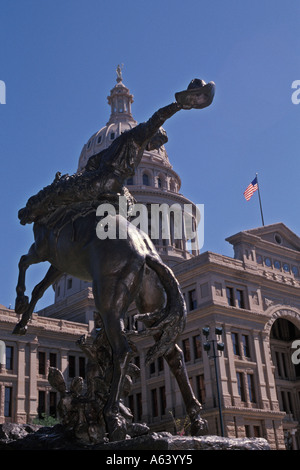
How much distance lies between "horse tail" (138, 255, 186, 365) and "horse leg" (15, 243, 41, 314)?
60.4 inches

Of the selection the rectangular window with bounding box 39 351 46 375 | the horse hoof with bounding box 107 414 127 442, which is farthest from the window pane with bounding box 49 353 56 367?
the horse hoof with bounding box 107 414 127 442

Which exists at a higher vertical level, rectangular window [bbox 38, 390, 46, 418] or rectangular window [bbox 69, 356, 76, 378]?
rectangular window [bbox 69, 356, 76, 378]

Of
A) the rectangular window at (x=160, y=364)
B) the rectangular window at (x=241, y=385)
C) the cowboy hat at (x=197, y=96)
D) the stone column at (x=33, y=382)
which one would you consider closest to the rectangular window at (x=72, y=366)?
the stone column at (x=33, y=382)

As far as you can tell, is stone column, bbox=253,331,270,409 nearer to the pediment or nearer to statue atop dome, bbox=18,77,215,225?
the pediment

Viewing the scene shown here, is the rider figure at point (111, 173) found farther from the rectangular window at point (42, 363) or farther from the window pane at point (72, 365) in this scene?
the window pane at point (72, 365)

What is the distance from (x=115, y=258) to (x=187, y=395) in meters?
1.56

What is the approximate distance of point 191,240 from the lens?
7769 centimetres

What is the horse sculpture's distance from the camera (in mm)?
5824

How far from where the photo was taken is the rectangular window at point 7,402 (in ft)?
149

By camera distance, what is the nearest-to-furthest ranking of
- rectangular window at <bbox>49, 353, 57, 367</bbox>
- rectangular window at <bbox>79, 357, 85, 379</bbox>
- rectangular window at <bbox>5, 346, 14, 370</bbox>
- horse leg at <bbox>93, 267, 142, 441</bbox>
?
horse leg at <bbox>93, 267, 142, 441</bbox>
rectangular window at <bbox>5, 346, 14, 370</bbox>
rectangular window at <bbox>49, 353, 57, 367</bbox>
rectangular window at <bbox>79, 357, 85, 379</bbox>

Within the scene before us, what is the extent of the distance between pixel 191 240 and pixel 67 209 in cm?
7115

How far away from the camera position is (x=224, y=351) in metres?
43.6

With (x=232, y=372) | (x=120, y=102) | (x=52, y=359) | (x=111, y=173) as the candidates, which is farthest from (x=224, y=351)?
(x=120, y=102)
